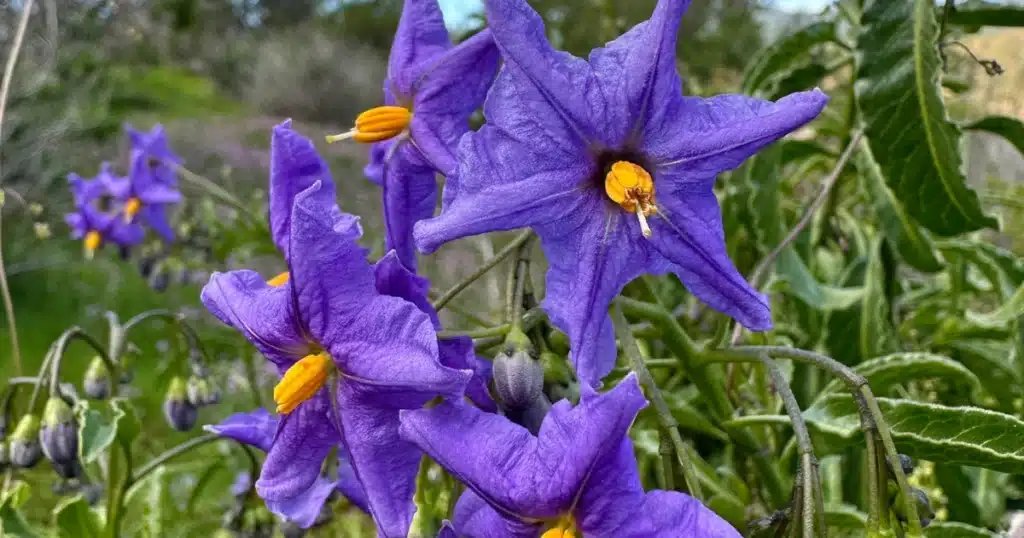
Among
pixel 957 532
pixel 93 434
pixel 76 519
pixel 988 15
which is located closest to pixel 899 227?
pixel 988 15

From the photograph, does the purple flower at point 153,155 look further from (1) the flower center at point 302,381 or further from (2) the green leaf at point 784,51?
(1) the flower center at point 302,381

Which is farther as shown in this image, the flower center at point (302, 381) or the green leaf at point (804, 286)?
the green leaf at point (804, 286)

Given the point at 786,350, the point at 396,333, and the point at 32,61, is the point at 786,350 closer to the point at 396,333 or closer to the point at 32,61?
the point at 396,333

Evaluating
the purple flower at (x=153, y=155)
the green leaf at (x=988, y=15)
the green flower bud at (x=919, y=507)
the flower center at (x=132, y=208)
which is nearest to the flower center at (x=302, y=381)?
the green flower bud at (x=919, y=507)

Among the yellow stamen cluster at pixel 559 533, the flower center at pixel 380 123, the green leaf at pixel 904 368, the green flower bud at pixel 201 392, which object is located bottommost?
the green flower bud at pixel 201 392

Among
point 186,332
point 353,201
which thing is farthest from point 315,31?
point 186,332

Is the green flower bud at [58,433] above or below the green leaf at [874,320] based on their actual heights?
below

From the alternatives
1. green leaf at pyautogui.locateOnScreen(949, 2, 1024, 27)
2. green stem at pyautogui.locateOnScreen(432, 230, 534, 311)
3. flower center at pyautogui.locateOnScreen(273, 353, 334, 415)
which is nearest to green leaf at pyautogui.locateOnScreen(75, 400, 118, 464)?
flower center at pyautogui.locateOnScreen(273, 353, 334, 415)
